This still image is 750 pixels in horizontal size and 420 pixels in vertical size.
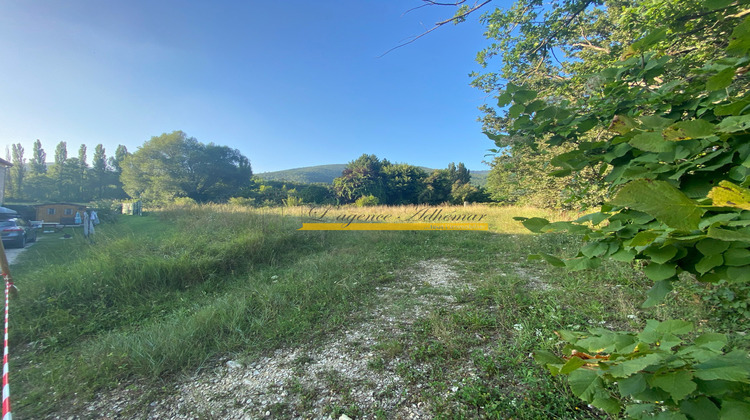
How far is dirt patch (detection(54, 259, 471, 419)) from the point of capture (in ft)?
6.20

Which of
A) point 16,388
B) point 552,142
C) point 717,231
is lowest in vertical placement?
point 16,388

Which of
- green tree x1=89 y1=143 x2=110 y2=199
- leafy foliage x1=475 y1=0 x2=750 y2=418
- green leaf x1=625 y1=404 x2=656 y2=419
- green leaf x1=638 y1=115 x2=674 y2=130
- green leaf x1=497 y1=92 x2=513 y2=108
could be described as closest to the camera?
leafy foliage x1=475 y1=0 x2=750 y2=418

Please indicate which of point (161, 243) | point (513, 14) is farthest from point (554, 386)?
point (161, 243)

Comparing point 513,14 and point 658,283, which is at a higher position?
point 513,14

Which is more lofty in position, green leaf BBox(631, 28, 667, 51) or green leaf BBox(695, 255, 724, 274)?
green leaf BBox(631, 28, 667, 51)

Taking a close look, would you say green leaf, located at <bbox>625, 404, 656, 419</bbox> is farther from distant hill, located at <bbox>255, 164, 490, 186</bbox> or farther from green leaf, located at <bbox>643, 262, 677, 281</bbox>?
distant hill, located at <bbox>255, 164, 490, 186</bbox>

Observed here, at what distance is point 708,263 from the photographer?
A: 1.93 feet

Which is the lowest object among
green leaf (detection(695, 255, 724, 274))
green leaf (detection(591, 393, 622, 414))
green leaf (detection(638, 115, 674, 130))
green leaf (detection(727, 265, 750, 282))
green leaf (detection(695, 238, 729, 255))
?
green leaf (detection(591, 393, 622, 414))

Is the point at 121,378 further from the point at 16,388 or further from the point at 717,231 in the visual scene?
the point at 717,231

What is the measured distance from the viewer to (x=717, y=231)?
432mm

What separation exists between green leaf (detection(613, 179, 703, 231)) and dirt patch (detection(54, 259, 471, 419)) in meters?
1.89

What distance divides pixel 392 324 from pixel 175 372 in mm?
2133

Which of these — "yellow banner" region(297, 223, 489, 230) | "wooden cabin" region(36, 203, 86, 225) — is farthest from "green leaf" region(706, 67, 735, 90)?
"wooden cabin" region(36, 203, 86, 225)

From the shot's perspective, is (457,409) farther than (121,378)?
No
